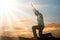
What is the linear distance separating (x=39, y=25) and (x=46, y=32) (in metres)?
0.14

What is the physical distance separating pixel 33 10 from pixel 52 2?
0.30 m

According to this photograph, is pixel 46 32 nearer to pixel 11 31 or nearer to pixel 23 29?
pixel 23 29

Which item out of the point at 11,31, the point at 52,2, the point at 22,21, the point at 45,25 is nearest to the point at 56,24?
the point at 45,25

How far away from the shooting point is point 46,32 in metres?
2.55

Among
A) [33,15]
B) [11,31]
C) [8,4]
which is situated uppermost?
[8,4]

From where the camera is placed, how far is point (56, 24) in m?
2.56

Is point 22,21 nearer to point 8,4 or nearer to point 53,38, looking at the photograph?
point 8,4

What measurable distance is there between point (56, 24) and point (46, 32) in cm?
18

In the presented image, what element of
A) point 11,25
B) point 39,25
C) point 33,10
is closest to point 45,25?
point 39,25

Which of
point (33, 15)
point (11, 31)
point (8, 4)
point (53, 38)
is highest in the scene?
point (8, 4)

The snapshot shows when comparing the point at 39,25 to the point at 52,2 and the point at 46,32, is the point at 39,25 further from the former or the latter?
the point at 52,2

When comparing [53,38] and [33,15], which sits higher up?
[33,15]

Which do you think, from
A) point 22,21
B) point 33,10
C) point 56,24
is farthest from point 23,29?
point 56,24

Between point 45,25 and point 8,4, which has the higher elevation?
point 8,4
